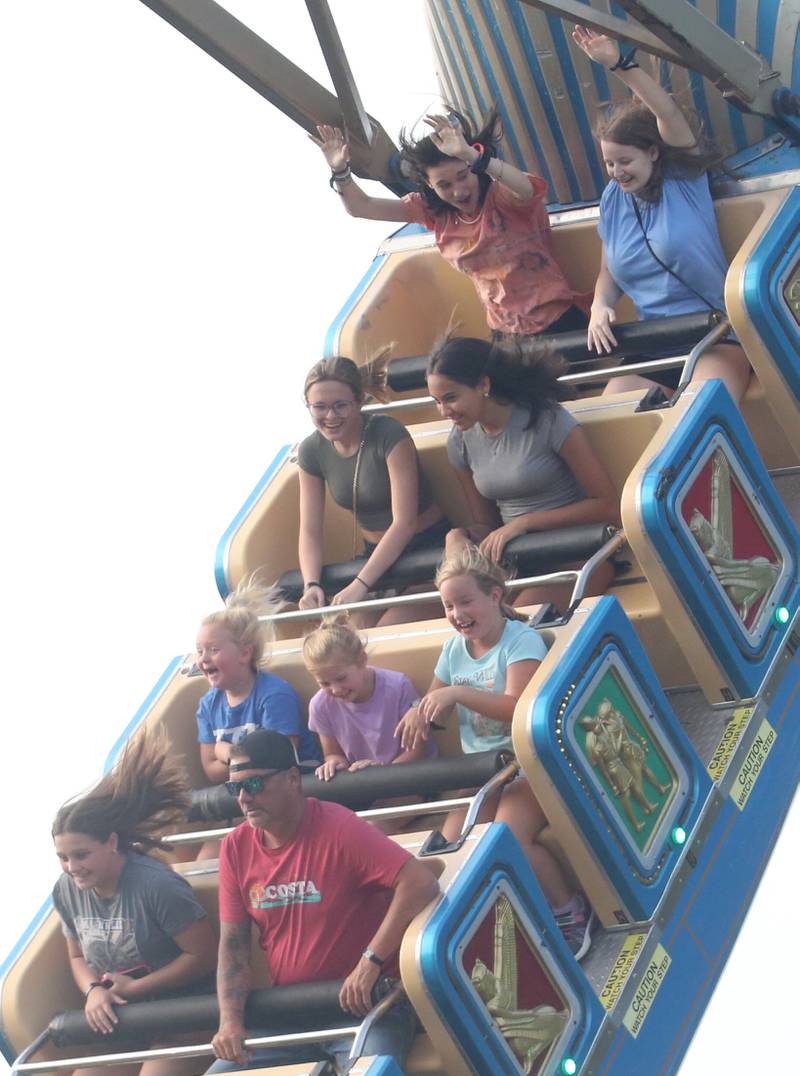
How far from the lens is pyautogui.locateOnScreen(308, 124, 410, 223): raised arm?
547 cm

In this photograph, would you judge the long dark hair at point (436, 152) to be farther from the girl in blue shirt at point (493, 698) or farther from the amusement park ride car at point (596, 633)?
the girl in blue shirt at point (493, 698)

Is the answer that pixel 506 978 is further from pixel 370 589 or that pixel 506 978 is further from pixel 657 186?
pixel 657 186

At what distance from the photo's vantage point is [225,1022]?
4.01 metres

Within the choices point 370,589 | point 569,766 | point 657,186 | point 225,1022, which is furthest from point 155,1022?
point 657,186

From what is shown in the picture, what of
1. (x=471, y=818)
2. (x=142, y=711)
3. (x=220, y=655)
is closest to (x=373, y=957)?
(x=471, y=818)

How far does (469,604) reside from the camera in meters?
4.29

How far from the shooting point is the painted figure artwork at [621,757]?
13.8 ft

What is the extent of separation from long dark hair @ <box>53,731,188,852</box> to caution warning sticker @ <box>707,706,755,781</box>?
3.85 feet

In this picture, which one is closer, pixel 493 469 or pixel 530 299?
pixel 493 469

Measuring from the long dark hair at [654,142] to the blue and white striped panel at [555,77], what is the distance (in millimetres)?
344

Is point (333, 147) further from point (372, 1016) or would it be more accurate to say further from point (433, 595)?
point (372, 1016)

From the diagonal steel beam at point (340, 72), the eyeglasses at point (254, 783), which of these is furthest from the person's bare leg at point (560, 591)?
the diagonal steel beam at point (340, 72)

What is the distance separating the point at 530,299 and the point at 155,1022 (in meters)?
2.26

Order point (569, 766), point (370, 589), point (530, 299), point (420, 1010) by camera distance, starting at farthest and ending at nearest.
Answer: point (530, 299) < point (370, 589) < point (569, 766) < point (420, 1010)
